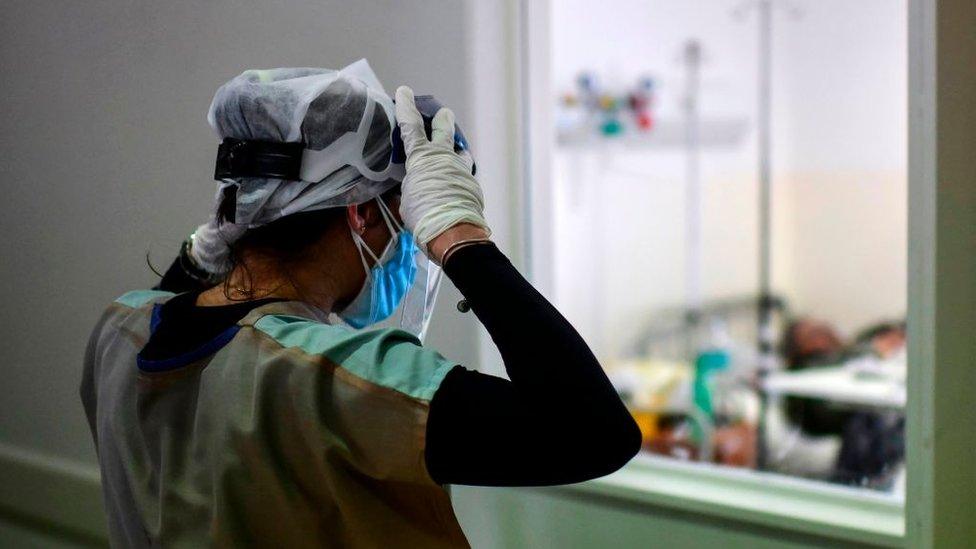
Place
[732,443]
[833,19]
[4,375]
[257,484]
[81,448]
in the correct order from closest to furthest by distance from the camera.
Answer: [257,484] < [81,448] < [4,375] < [732,443] < [833,19]

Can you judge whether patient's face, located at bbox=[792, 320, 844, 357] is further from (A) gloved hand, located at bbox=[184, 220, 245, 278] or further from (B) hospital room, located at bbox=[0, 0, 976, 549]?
(A) gloved hand, located at bbox=[184, 220, 245, 278]

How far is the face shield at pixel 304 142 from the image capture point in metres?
0.92

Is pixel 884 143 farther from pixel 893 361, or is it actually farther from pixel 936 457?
pixel 936 457

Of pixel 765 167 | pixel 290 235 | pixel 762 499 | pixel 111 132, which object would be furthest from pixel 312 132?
pixel 765 167

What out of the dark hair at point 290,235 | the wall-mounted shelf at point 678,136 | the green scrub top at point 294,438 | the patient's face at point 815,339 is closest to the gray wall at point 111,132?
the dark hair at point 290,235

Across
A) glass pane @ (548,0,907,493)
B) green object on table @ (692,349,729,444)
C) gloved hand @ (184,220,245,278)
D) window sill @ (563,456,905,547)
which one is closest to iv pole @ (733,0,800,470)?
glass pane @ (548,0,907,493)

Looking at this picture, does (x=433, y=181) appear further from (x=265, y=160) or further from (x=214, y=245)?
(x=214, y=245)

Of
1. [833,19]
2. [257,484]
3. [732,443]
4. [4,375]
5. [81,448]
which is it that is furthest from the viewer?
[833,19]

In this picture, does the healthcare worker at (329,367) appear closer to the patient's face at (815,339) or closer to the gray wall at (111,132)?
the gray wall at (111,132)

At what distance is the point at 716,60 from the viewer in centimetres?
409

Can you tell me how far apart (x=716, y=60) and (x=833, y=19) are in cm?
57

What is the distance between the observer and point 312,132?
0.92 metres

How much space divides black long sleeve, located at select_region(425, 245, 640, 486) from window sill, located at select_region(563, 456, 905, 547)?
58 cm

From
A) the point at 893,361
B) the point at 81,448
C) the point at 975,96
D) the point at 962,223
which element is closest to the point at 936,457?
the point at 962,223
